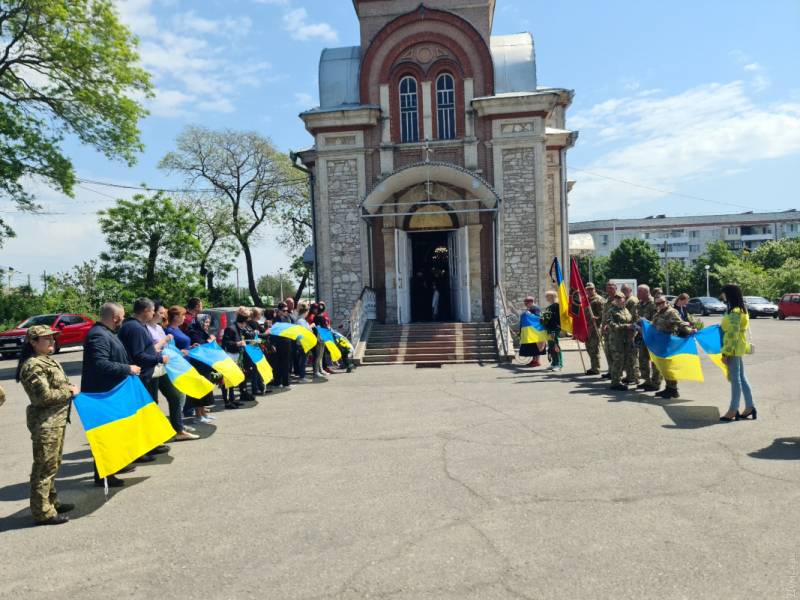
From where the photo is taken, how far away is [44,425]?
5.48 m

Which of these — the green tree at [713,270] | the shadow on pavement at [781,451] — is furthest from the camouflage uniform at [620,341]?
the green tree at [713,270]

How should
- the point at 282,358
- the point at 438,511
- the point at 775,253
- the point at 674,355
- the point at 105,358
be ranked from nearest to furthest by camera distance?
the point at 438,511
the point at 105,358
the point at 674,355
the point at 282,358
the point at 775,253

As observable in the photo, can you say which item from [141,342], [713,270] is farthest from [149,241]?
[713,270]

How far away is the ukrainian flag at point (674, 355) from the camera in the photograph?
9977 millimetres

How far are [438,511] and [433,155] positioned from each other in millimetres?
16246

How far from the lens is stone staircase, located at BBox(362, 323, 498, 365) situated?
1692cm

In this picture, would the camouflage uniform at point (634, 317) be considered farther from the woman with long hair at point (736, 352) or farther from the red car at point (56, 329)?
the red car at point (56, 329)

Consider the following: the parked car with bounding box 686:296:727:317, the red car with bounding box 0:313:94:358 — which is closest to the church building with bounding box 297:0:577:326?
the red car with bounding box 0:313:94:358

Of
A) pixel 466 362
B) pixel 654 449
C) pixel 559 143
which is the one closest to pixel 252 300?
pixel 559 143

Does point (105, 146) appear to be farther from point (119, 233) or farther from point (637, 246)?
point (637, 246)

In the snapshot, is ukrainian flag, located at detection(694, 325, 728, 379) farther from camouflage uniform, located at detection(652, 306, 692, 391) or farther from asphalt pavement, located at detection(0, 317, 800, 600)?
asphalt pavement, located at detection(0, 317, 800, 600)

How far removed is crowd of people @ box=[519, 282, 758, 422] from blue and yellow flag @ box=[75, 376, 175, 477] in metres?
7.14

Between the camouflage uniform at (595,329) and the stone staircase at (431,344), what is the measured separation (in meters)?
3.62

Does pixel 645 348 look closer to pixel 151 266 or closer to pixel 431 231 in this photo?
pixel 431 231
